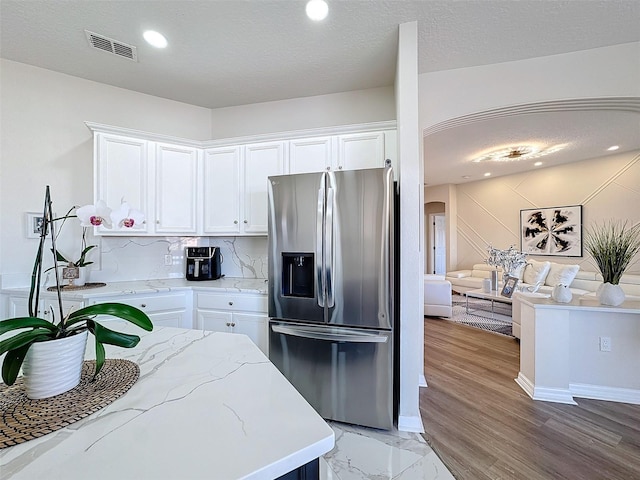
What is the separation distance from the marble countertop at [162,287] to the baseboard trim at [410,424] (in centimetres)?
140

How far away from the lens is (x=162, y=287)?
8.52 feet

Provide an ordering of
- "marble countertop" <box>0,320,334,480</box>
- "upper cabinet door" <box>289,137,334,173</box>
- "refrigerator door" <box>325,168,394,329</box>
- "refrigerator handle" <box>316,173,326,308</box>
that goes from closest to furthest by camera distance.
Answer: "marble countertop" <box>0,320,334,480</box> < "refrigerator door" <box>325,168,394,329</box> < "refrigerator handle" <box>316,173,326,308</box> < "upper cabinet door" <box>289,137,334,173</box>

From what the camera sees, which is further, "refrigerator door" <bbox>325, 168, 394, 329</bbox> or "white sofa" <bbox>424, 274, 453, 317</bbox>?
"white sofa" <bbox>424, 274, 453, 317</bbox>

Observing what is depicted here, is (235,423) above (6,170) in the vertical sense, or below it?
below

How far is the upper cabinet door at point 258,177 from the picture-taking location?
Answer: 9.29 feet

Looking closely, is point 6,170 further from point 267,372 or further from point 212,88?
point 267,372

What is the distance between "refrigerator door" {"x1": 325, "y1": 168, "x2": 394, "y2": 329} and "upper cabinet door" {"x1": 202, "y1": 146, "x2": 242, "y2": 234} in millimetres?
1261

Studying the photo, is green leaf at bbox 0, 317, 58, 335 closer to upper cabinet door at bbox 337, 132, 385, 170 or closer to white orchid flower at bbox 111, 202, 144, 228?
white orchid flower at bbox 111, 202, 144, 228

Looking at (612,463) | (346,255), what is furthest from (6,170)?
(612,463)

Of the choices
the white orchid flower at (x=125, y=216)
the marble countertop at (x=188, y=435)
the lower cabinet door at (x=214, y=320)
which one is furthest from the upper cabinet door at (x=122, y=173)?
the marble countertop at (x=188, y=435)

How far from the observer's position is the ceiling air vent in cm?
222

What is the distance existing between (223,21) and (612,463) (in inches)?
147

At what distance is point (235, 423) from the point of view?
69 centimetres

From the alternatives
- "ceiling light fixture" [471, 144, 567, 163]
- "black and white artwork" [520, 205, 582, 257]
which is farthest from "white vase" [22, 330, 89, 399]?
"black and white artwork" [520, 205, 582, 257]
